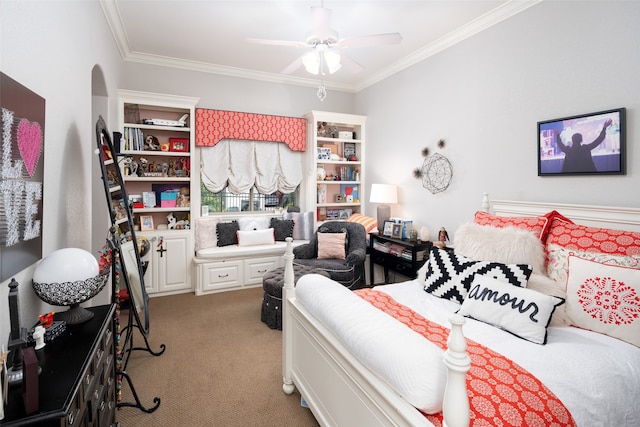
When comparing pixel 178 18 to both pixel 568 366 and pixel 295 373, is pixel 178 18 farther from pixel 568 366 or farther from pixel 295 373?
pixel 568 366

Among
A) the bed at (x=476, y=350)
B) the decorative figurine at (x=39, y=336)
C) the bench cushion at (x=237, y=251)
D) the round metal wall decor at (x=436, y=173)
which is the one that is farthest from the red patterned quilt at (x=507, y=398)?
the bench cushion at (x=237, y=251)

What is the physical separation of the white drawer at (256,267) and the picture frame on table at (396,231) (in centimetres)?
155

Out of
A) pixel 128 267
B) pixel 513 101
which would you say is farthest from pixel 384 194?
pixel 128 267

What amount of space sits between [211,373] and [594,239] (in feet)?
8.71

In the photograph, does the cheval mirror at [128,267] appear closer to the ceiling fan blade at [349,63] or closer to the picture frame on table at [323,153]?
the ceiling fan blade at [349,63]

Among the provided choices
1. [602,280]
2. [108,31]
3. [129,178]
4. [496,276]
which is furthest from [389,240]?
[108,31]

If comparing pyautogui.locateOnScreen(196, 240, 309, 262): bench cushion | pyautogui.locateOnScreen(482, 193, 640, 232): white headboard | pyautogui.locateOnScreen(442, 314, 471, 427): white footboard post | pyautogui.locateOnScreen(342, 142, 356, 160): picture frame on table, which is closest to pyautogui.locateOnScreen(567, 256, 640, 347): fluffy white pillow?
pyautogui.locateOnScreen(482, 193, 640, 232): white headboard

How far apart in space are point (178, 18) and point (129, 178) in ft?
6.04

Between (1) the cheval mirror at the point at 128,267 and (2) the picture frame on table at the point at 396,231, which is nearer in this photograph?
(1) the cheval mirror at the point at 128,267

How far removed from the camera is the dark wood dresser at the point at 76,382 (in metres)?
0.95

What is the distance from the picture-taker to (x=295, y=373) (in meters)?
2.12

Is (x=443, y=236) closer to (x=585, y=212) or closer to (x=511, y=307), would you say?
(x=585, y=212)

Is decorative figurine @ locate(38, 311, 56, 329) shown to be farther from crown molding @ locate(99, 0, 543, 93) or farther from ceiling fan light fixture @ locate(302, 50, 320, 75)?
crown molding @ locate(99, 0, 543, 93)

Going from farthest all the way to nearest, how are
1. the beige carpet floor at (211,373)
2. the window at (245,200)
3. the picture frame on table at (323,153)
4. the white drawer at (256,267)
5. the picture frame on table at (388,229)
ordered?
the picture frame on table at (323,153)
the window at (245,200)
the white drawer at (256,267)
the picture frame on table at (388,229)
the beige carpet floor at (211,373)
